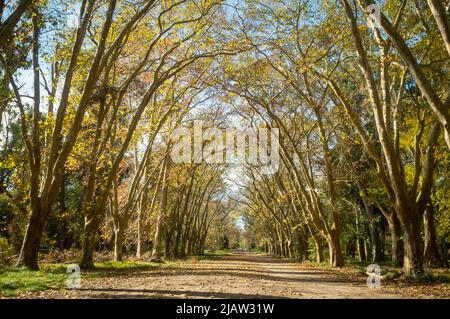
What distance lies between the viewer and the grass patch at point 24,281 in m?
7.96

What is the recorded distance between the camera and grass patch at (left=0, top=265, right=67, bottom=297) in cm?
796

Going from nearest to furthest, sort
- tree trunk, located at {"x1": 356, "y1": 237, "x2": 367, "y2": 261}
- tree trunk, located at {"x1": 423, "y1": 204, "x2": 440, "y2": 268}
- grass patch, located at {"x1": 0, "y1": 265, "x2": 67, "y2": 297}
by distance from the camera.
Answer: grass patch, located at {"x1": 0, "y1": 265, "x2": 67, "y2": 297}
tree trunk, located at {"x1": 423, "y1": 204, "x2": 440, "y2": 268}
tree trunk, located at {"x1": 356, "y1": 237, "x2": 367, "y2": 261}

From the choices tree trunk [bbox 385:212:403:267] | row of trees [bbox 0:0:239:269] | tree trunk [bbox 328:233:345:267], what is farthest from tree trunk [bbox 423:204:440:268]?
row of trees [bbox 0:0:239:269]

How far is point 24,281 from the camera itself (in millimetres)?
8938

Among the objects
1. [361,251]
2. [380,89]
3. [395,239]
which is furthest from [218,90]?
[361,251]

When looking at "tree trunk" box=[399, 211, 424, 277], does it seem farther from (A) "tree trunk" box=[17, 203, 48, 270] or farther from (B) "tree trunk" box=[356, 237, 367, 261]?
(B) "tree trunk" box=[356, 237, 367, 261]

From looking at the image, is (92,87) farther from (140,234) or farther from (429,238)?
(429,238)

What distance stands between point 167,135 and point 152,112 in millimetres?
6263

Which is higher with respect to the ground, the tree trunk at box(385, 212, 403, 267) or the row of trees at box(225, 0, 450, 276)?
the row of trees at box(225, 0, 450, 276)

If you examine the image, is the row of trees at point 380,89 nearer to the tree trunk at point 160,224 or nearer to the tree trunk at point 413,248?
the tree trunk at point 413,248

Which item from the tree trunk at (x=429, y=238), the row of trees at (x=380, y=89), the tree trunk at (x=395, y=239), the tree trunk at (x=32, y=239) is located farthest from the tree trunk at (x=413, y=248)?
the tree trunk at (x=32, y=239)

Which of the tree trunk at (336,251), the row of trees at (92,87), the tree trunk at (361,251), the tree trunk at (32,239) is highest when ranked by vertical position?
the row of trees at (92,87)
